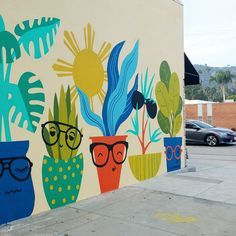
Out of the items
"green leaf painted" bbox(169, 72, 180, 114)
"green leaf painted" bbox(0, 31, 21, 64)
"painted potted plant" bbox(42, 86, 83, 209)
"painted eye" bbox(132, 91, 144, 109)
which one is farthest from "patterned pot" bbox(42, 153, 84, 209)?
"green leaf painted" bbox(169, 72, 180, 114)

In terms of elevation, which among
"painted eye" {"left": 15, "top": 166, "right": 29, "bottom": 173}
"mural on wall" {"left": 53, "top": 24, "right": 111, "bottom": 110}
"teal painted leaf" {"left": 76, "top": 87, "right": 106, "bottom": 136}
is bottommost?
"painted eye" {"left": 15, "top": 166, "right": 29, "bottom": 173}

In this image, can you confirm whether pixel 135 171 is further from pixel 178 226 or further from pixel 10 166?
pixel 10 166

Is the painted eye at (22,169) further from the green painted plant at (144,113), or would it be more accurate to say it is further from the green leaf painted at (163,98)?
the green leaf painted at (163,98)

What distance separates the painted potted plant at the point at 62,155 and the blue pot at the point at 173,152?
3.68m

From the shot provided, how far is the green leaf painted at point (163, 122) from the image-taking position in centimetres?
930

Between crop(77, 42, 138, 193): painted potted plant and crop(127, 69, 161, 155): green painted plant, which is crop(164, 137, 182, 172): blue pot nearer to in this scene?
crop(127, 69, 161, 155): green painted plant

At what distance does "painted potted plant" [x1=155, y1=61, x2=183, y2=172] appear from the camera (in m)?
9.41

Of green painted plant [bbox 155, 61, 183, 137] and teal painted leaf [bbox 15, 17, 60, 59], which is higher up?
teal painted leaf [bbox 15, 17, 60, 59]

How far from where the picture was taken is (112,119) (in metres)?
7.52

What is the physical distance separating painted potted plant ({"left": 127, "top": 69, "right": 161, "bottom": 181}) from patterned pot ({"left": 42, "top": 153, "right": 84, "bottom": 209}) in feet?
6.17

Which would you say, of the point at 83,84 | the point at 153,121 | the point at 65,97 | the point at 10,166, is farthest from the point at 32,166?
the point at 153,121

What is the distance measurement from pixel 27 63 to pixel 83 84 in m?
1.38

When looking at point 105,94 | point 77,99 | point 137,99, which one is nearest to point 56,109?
point 77,99

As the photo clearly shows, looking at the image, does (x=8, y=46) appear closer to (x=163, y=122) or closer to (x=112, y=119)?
(x=112, y=119)
